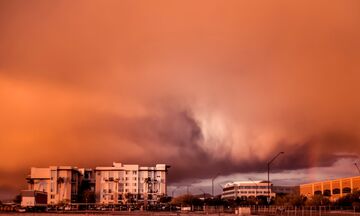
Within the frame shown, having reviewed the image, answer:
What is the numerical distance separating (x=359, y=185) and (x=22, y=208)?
118m

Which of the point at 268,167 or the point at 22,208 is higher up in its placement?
the point at 268,167

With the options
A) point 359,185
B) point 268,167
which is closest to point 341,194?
point 359,185

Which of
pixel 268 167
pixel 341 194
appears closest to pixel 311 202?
pixel 341 194

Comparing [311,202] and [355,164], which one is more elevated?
[355,164]

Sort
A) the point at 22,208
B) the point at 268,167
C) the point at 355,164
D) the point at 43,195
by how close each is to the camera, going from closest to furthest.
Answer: the point at 268,167, the point at 355,164, the point at 22,208, the point at 43,195

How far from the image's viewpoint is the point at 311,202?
181m

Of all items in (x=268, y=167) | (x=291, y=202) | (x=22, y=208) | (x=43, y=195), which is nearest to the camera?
(x=268, y=167)

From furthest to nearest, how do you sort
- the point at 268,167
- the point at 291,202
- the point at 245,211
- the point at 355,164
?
the point at 291,202 < the point at 355,164 < the point at 245,211 < the point at 268,167

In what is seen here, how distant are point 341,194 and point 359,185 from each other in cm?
1608

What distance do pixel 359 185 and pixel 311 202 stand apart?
19.1 metres

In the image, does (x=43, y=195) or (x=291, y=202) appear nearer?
(x=43, y=195)

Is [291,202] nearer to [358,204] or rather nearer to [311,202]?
[311,202]

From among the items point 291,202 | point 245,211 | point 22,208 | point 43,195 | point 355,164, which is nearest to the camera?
point 245,211

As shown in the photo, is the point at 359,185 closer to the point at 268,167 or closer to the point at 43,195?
the point at 268,167
